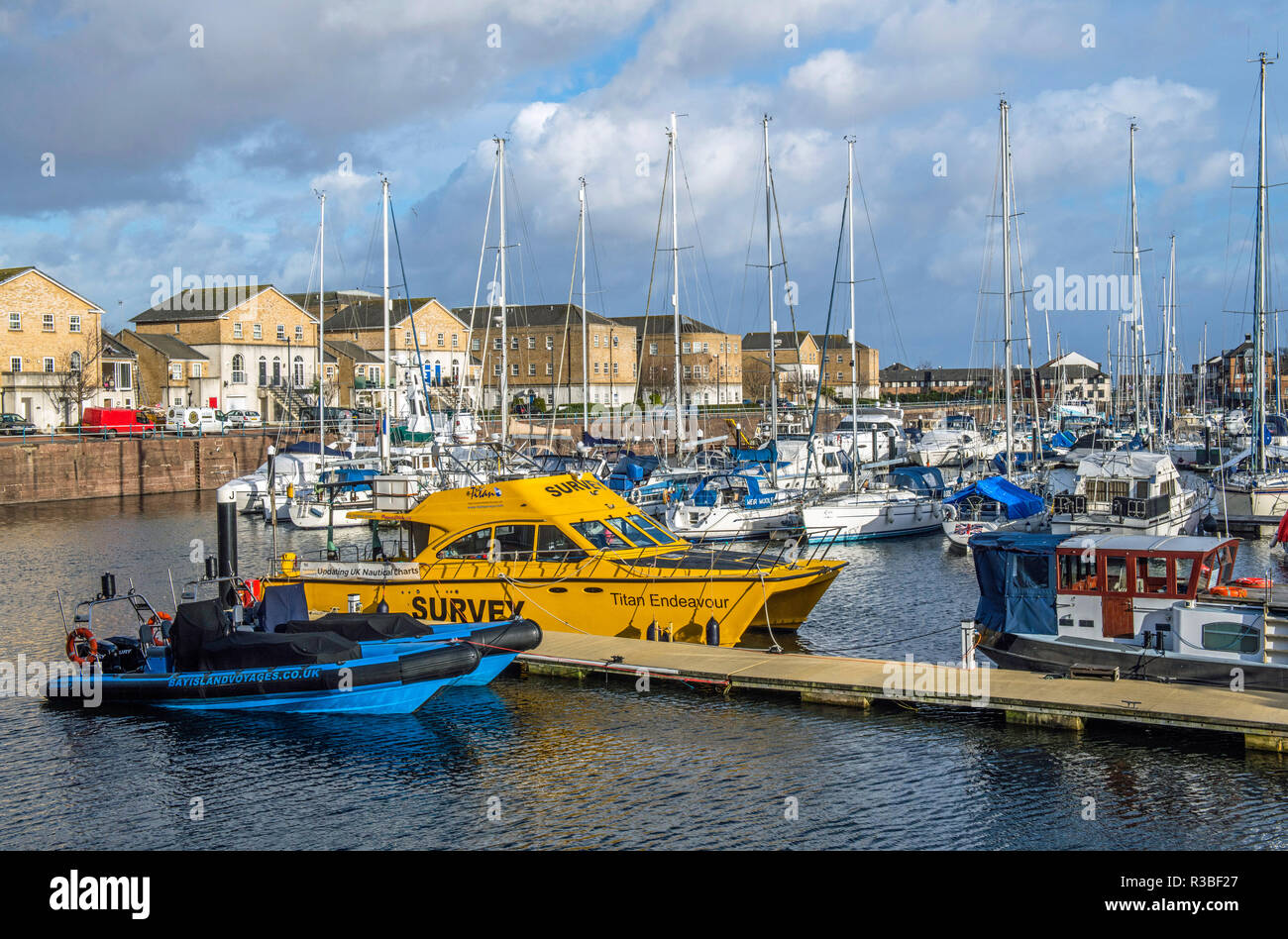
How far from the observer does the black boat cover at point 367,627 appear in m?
22.1

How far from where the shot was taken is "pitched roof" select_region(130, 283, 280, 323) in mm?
87812

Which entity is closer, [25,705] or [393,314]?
[25,705]

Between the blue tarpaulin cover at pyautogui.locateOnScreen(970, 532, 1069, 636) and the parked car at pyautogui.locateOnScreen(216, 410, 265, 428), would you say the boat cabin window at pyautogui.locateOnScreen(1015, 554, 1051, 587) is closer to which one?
the blue tarpaulin cover at pyautogui.locateOnScreen(970, 532, 1069, 636)

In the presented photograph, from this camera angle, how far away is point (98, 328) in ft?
256

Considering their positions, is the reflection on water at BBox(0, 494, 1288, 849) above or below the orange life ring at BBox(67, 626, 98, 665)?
below

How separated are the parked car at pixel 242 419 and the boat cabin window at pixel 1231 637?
6842cm

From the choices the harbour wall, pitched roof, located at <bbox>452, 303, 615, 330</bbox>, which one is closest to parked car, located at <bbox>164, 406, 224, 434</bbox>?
the harbour wall

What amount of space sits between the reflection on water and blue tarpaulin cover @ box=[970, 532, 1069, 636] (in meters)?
2.72

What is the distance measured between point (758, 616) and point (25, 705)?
1455 cm

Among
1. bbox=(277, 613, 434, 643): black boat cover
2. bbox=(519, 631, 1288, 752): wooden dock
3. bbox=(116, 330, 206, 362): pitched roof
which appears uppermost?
bbox=(116, 330, 206, 362): pitched roof

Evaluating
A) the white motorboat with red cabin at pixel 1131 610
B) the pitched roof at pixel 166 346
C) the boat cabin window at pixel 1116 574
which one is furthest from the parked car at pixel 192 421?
the boat cabin window at pixel 1116 574

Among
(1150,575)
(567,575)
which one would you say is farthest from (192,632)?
(1150,575)

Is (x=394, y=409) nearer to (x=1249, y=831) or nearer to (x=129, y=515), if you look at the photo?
(x=129, y=515)
